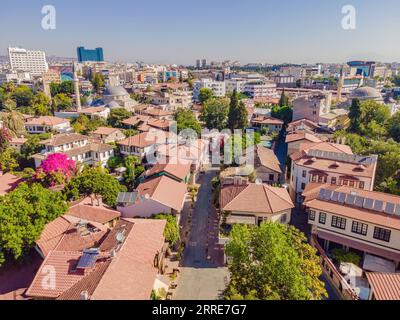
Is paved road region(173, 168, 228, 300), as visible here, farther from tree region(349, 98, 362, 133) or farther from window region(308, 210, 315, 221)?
tree region(349, 98, 362, 133)

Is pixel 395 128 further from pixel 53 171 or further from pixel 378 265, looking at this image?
pixel 53 171

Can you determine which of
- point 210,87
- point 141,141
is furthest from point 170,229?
point 210,87

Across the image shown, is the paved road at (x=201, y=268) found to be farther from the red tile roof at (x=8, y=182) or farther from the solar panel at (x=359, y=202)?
the red tile roof at (x=8, y=182)

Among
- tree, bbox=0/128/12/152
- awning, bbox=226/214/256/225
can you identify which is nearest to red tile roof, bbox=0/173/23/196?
tree, bbox=0/128/12/152
